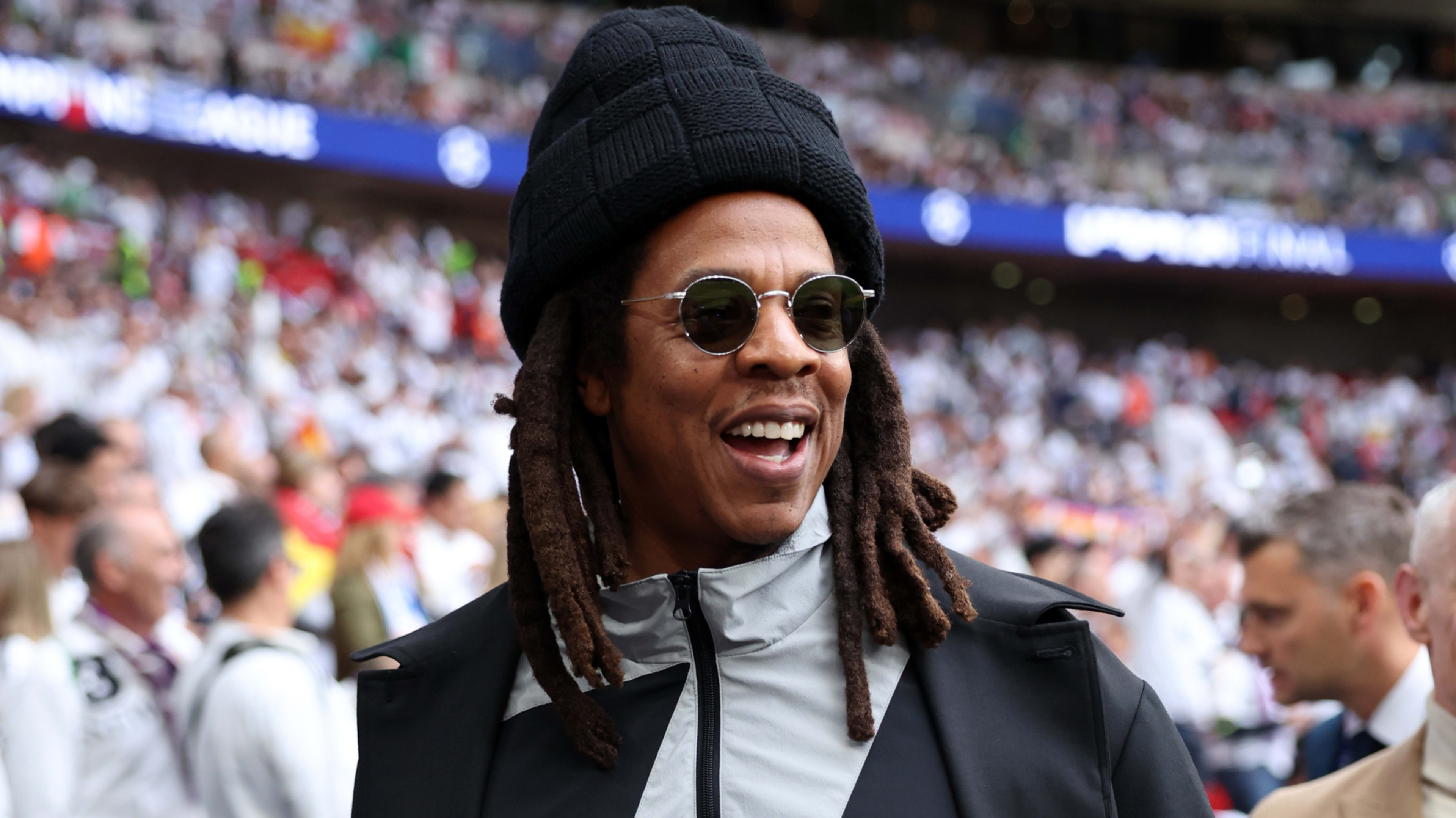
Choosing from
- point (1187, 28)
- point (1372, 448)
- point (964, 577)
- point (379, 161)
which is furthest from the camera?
point (1187, 28)

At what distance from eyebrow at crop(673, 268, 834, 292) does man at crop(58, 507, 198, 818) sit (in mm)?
2199

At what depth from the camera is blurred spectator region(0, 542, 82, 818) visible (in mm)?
2887

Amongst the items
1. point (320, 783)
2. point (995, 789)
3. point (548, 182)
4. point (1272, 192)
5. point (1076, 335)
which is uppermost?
point (1272, 192)

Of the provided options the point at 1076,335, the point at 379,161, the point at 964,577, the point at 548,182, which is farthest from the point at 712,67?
the point at 1076,335

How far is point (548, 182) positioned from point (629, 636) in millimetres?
517

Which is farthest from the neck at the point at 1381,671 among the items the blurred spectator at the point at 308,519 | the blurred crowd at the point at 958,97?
the blurred crowd at the point at 958,97

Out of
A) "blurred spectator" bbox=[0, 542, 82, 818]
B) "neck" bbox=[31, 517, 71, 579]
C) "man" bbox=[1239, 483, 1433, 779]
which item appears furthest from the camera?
"neck" bbox=[31, 517, 71, 579]

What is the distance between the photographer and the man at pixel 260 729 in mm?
2959

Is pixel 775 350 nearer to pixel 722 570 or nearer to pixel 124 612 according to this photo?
pixel 722 570

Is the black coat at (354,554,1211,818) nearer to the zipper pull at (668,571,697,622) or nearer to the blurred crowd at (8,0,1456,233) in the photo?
the zipper pull at (668,571,697,622)

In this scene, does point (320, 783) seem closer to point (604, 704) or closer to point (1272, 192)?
point (604, 704)

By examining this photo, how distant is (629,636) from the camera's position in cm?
149

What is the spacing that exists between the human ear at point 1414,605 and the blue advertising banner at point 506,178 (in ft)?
31.6

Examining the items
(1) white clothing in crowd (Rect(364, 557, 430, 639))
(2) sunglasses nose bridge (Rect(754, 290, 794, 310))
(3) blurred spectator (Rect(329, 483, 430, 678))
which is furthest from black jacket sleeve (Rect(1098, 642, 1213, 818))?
(1) white clothing in crowd (Rect(364, 557, 430, 639))
